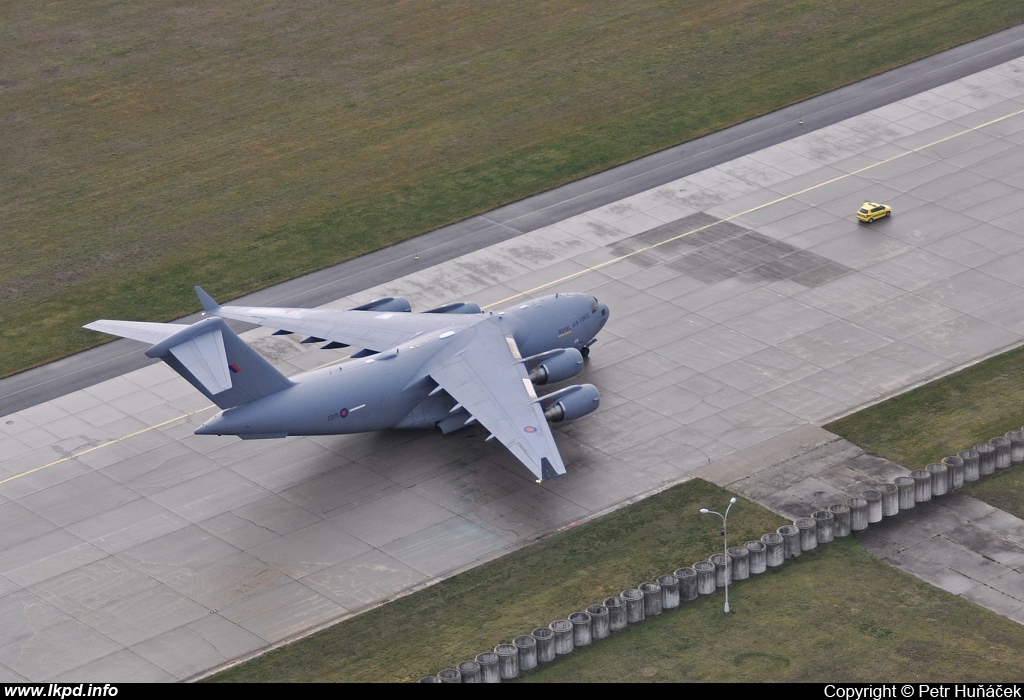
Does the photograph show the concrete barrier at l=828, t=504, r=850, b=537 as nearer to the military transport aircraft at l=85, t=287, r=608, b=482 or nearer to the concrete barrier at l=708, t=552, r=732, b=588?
the concrete barrier at l=708, t=552, r=732, b=588

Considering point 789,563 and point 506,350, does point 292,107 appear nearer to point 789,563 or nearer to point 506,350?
point 506,350

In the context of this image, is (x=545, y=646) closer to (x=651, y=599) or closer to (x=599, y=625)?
(x=599, y=625)

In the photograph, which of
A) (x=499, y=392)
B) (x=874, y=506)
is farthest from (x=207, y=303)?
(x=874, y=506)

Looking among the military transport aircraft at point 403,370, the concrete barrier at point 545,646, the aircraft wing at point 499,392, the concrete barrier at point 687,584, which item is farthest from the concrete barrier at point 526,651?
the aircraft wing at point 499,392

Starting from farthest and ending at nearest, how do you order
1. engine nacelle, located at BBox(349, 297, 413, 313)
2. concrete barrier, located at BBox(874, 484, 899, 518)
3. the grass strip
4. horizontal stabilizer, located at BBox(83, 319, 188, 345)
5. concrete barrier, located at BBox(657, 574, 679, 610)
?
engine nacelle, located at BBox(349, 297, 413, 313), horizontal stabilizer, located at BBox(83, 319, 188, 345), the grass strip, concrete barrier, located at BBox(874, 484, 899, 518), concrete barrier, located at BBox(657, 574, 679, 610)

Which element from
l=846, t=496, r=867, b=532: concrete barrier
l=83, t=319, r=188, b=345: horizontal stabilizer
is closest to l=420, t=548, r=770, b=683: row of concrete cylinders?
l=846, t=496, r=867, b=532: concrete barrier

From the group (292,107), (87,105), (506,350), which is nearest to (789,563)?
(506,350)

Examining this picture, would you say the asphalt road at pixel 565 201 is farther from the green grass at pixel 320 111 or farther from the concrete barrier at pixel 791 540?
the concrete barrier at pixel 791 540
